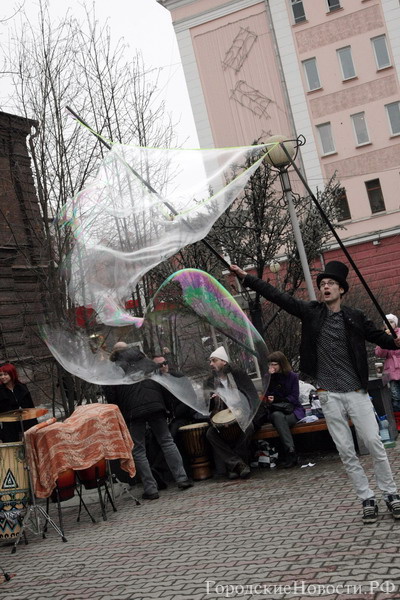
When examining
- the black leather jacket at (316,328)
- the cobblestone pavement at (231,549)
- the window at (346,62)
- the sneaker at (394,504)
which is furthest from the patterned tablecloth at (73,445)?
the window at (346,62)

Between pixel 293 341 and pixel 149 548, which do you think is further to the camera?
pixel 293 341

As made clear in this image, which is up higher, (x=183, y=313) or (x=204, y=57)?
(x=204, y=57)

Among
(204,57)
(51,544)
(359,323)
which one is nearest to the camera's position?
(359,323)

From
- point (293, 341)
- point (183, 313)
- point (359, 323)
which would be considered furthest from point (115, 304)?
point (293, 341)

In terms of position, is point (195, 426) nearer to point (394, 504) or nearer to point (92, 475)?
point (92, 475)

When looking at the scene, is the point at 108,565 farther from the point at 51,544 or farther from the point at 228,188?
the point at 228,188

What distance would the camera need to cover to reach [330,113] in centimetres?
3453

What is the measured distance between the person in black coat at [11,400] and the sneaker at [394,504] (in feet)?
17.3

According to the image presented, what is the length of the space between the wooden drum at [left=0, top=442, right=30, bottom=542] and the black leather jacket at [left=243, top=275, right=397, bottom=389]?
3.90 meters

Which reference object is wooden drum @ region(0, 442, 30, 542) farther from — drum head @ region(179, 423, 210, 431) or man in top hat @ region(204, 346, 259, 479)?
drum head @ region(179, 423, 210, 431)

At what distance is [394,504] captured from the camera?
6.11 meters

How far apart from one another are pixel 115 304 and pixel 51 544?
2946 millimetres

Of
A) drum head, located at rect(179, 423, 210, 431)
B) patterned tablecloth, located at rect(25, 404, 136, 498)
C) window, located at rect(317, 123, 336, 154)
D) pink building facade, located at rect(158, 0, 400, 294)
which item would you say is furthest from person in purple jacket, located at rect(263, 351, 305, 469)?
window, located at rect(317, 123, 336, 154)

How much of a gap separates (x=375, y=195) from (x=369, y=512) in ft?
93.7
